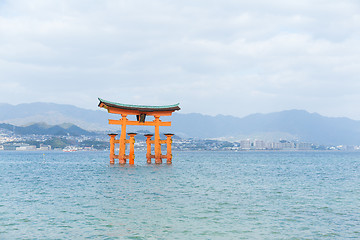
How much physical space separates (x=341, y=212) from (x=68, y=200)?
14.7m

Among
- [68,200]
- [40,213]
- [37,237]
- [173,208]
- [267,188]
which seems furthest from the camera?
[267,188]

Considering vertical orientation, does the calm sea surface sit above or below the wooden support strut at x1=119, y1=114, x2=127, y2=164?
below

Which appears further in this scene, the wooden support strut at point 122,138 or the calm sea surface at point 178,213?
the wooden support strut at point 122,138

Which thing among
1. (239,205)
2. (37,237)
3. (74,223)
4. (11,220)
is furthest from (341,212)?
(11,220)

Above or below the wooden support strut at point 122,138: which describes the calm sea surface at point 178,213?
below

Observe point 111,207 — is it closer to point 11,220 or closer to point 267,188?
point 11,220

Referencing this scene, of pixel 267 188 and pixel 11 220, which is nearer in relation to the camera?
pixel 11 220

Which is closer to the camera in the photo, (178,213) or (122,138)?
(178,213)

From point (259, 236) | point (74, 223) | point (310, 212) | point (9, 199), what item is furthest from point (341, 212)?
point (9, 199)

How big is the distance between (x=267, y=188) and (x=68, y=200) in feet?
47.7

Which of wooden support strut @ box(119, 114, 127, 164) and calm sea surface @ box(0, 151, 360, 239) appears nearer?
calm sea surface @ box(0, 151, 360, 239)

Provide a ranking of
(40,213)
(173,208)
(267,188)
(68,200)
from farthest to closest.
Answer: (267,188) → (68,200) → (173,208) → (40,213)

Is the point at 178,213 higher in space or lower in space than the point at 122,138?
lower

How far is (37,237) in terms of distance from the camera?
46.6 feet
